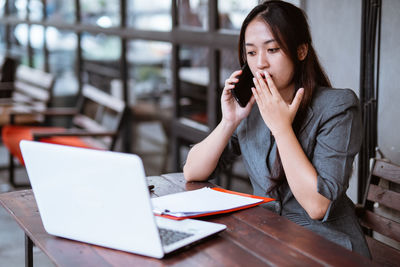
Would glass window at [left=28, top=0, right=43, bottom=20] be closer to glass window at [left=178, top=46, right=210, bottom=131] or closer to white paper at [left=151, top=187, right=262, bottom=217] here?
glass window at [left=178, top=46, right=210, bottom=131]

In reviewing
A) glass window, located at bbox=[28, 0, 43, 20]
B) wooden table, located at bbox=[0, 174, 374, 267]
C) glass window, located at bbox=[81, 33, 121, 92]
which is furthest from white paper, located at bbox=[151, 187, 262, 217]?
glass window, located at bbox=[28, 0, 43, 20]

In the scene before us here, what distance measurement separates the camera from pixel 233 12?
10.9ft

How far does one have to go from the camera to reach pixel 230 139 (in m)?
2.16

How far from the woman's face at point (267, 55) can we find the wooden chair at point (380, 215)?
586 millimetres

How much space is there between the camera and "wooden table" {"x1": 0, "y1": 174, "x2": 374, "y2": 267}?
4.44ft

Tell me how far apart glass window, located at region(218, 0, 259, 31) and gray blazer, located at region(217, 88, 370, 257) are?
1.41 meters

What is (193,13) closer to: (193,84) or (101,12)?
(193,84)

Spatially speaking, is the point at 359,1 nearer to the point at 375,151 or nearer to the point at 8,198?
the point at 375,151

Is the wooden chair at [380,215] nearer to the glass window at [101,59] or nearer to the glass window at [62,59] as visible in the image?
the glass window at [101,59]

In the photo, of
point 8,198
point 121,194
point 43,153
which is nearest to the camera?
point 121,194

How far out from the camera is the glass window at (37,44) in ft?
21.5

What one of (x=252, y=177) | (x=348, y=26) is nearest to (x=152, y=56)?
(x=348, y=26)

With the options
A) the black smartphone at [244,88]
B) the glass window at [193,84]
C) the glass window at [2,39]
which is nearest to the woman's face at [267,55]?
the black smartphone at [244,88]

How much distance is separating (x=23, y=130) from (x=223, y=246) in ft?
12.1
